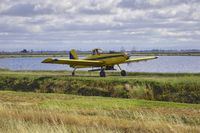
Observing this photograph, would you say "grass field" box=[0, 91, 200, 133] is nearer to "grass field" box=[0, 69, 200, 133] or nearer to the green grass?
"grass field" box=[0, 69, 200, 133]

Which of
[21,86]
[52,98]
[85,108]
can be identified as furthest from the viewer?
[21,86]

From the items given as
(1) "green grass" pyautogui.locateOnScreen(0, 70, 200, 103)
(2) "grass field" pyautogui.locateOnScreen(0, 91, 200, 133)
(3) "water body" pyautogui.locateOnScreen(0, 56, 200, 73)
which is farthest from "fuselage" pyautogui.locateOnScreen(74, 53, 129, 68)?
(3) "water body" pyautogui.locateOnScreen(0, 56, 200, 73)

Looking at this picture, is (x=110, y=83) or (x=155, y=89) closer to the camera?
(x=155, y=89)

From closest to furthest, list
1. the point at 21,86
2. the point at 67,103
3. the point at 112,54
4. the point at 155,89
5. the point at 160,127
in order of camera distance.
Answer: the point at 160,127
the point at 67,103
the point at 155,89
the point at 21,86
the point at 112,54

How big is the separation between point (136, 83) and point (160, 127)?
11.3 m

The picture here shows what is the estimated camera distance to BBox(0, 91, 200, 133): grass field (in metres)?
11.7

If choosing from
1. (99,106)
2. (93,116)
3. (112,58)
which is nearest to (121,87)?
(99,106)

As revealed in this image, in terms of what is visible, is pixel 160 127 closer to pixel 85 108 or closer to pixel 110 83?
pixel 85 108

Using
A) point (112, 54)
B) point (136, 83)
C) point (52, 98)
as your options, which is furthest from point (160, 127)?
point (112, 54)

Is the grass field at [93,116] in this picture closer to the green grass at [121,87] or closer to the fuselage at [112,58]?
the green grass at [121,87]

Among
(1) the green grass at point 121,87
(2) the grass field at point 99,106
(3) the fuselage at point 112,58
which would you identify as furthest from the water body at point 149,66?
(2) the grass field at point 99,106

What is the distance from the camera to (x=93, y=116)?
576 inches

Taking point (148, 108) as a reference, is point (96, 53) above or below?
above

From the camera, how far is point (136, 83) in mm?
23000
